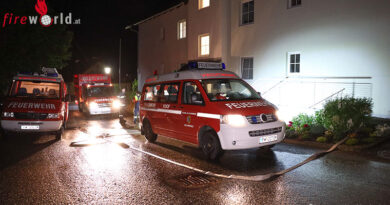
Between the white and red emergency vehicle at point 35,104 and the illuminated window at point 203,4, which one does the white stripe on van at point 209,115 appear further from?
the illuminated window at point 203,4

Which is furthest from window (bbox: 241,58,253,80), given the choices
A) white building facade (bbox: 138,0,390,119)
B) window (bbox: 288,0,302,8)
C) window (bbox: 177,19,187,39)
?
window (bbox: 177,19,187,39)

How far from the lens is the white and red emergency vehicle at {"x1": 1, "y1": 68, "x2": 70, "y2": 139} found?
972cm

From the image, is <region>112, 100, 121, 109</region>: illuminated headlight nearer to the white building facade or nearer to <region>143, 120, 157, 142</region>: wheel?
the white building facade

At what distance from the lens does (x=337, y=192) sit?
205 inches

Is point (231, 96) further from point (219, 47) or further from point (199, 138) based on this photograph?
point (219, 47)

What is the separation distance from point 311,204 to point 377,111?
7.94 m

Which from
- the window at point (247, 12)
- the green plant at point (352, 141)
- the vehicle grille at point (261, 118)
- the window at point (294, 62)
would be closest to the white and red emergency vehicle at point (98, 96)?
the window at point (247, 12)

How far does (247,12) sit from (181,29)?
7485 millimetres

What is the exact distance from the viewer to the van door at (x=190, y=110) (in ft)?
25.7

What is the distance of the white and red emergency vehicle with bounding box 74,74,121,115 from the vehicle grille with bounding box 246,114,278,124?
1191cm

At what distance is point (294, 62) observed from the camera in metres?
14.2

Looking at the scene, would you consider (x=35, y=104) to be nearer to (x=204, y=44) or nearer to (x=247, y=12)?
(x=247, y=12)

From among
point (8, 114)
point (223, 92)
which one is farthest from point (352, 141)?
point (8, 114)

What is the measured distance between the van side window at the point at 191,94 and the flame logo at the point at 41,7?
24137 millimetres
